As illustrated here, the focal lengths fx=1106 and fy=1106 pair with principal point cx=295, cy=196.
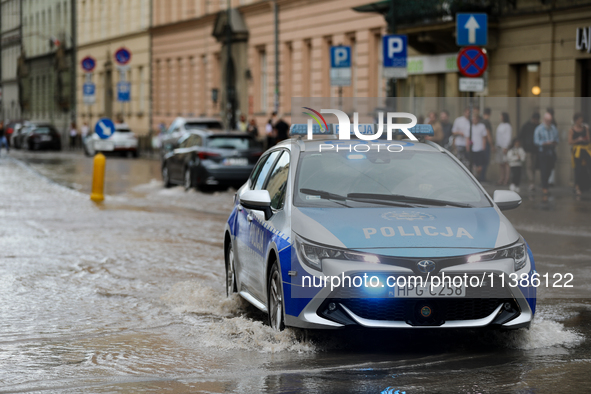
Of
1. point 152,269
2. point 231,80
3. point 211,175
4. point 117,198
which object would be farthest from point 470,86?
point 231,80

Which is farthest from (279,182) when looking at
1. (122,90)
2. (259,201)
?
(122,90)

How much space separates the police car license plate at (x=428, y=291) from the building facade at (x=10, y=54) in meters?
101

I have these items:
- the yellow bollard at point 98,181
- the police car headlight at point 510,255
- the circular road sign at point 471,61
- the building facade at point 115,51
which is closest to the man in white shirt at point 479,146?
the circular road sign at point 471,61

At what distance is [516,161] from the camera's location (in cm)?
2280

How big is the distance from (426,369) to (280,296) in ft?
3.89

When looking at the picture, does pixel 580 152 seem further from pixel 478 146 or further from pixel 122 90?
pixel 122 90

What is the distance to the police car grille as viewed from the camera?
7.02 metres

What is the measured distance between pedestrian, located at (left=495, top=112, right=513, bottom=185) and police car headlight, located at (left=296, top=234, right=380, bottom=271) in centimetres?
1628

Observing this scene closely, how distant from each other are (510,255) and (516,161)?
1598 cm

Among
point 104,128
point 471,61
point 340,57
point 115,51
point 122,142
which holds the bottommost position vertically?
point 122,142

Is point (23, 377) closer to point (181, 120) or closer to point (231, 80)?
point (181, 120)

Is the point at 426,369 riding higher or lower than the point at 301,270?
lower

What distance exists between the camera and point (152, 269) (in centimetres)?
1216

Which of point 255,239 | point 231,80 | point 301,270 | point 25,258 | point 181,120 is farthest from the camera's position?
point 231,80
